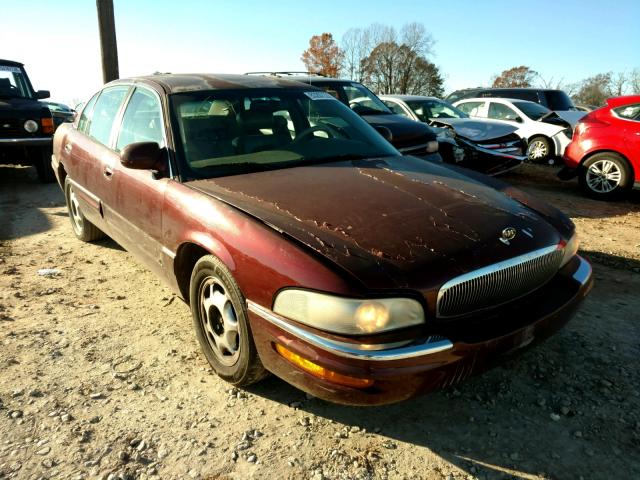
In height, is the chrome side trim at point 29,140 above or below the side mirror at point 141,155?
below

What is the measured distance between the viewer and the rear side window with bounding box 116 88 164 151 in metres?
3.20

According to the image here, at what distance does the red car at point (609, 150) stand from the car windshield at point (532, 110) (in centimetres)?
315

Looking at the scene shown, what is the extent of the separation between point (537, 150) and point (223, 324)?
9.80 meters

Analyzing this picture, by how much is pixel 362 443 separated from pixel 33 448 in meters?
1.55

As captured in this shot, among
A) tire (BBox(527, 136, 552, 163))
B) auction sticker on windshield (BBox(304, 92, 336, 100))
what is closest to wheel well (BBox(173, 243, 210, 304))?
auction sticker on windshield (BBox(304, 92, 336, 100))

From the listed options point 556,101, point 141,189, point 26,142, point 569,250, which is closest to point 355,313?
point 569,250

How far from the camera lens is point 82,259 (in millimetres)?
4676

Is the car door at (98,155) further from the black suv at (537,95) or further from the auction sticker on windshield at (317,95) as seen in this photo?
the black suv at (537,95)

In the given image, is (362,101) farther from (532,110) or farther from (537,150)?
(532,110)

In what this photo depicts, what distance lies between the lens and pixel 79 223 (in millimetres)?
5113

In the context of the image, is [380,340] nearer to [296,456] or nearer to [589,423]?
[296,456]

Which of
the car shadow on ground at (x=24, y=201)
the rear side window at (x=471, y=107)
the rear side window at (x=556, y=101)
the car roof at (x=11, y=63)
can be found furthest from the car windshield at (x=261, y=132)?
the rear side window at (x=556, y=101)

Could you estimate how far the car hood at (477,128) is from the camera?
8391 mm

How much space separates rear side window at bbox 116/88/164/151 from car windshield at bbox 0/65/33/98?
6.65 m
